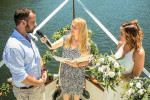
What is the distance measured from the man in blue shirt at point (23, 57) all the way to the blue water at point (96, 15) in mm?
3563

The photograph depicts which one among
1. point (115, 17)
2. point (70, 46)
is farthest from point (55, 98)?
point (115, 17)

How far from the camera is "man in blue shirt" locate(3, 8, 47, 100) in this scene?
57.6 inches

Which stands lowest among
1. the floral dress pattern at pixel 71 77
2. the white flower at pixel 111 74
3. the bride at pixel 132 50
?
the floral dress pattern at pixel 71 77

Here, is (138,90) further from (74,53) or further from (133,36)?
(74,53)

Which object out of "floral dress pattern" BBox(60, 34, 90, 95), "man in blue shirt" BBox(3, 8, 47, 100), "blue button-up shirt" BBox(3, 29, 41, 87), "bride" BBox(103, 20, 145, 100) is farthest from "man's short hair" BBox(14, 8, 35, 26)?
"bride" BBox(103, 20, 145, 100)

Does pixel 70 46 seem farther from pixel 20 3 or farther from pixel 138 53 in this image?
pixel 20 3

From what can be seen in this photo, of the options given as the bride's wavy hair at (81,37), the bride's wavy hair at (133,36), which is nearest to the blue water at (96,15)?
the bride's wavy hair at (81,37)

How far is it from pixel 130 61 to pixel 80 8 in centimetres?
942

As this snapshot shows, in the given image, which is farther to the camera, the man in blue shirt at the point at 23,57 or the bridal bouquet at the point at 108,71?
the bridal bouquet at the point at 108,71

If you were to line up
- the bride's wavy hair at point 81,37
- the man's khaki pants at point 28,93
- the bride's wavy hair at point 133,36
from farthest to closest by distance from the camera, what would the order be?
the bride's wavy hair at point 81,37, the bride's wavy hair at point 133,36, the man's khaki pants at point 28,93

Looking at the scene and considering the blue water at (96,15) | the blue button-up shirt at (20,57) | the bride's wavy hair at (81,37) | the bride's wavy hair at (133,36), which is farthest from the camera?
the blue water at (96,15)

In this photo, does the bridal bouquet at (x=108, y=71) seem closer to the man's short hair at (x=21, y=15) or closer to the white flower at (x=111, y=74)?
the white flower at (x=111, y=74)

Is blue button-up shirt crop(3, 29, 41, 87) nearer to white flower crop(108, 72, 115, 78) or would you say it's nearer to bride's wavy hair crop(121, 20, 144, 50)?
white flower crop(108, 72, 115, 78)

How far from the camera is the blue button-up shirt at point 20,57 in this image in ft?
4.76
